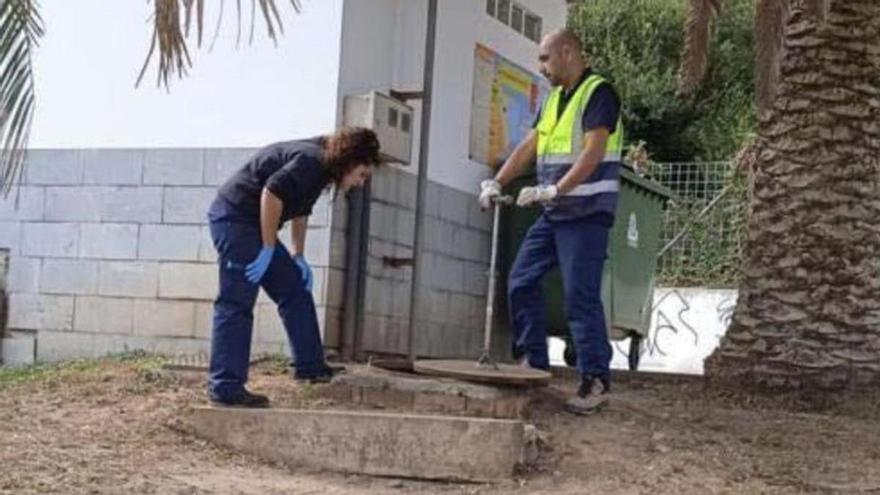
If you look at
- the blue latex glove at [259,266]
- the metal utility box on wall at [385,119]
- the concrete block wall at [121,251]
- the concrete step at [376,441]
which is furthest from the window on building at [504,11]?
Result: the concrete step at [376,441]

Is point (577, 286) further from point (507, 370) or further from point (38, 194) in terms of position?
point (38, 194)

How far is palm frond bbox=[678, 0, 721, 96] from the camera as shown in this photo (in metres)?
8.13

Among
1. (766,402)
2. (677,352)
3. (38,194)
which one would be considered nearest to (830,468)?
(766,402)

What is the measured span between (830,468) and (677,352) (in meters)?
9.96

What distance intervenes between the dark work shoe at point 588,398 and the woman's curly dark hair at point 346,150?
1570 millimetres

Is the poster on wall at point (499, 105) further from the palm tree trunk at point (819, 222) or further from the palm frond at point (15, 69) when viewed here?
the palm frond at point (15, 69)

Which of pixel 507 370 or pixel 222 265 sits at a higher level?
pixel 222 265

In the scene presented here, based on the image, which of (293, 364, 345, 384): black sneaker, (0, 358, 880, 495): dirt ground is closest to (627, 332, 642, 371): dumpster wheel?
(0, 358, 880, 495): dirt ground

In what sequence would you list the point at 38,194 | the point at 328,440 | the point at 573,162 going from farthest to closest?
the point at 38,194 < the point at 573,162 < the point at 328,440

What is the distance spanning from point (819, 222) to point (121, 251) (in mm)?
4216

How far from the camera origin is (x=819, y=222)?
305 inches

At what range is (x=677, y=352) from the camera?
1619 cm

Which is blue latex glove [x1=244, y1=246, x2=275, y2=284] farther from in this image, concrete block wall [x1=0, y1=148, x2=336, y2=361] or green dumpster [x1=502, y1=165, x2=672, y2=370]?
green dumpster [x1=502, y1=165, x2=672, y2=370]

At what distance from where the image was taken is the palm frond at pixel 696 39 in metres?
8.13
